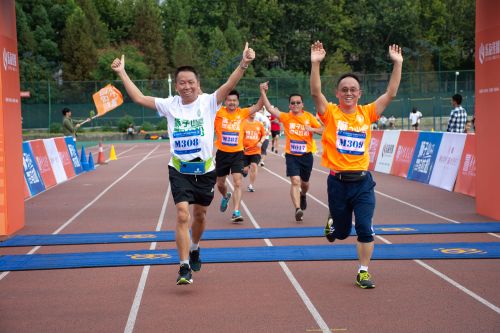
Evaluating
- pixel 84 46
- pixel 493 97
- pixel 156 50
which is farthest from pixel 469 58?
pixel 493 97

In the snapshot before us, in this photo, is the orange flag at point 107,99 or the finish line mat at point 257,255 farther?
the orange flag at point 107,99

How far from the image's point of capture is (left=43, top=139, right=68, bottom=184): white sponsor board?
19227mm

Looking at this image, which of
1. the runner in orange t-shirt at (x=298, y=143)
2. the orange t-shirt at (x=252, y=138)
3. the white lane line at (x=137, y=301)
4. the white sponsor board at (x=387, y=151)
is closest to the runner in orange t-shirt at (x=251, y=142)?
the orange t-shirt at (x=252, y=138)

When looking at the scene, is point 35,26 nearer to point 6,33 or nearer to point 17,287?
point 6,33

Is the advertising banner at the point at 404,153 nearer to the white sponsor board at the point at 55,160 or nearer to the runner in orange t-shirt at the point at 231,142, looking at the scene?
the runner in orange t-shirt at the point at 231,142

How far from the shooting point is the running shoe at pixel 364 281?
282 inches

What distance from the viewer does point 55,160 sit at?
19.9 m

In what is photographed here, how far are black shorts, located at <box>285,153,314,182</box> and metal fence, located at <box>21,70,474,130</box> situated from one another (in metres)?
34.3

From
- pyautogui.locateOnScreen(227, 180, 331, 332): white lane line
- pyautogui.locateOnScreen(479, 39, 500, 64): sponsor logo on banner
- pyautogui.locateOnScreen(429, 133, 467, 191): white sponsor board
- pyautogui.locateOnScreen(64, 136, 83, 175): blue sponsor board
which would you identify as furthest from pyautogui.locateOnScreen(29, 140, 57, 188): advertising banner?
pyautogui.locateOnScreen(227, 180, 331, 332): white lane line

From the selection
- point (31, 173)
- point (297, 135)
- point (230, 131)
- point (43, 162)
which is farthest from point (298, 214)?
point (43, 162)

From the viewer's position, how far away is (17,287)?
7.55m

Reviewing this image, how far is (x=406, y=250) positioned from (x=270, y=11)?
71.2 metres

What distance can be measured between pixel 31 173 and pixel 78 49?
48.9 metres

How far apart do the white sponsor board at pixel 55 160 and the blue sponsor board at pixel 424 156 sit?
29.6 feet
